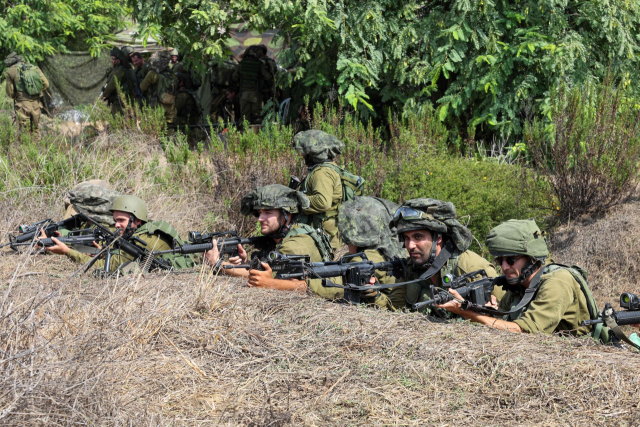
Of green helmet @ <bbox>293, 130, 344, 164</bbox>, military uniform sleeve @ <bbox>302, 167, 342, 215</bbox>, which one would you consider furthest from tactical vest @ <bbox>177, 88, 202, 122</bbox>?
military uniform sleeve @ <bbox>302, 167, 342, 215</bbox>

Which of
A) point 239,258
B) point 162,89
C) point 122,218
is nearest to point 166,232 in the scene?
point 122,218

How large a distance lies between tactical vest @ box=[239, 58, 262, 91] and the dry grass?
31.3 ft

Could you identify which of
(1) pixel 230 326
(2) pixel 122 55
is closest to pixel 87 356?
(1) pixel 230 326

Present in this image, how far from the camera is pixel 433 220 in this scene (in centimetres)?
432

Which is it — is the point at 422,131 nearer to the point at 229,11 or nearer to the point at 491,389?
the point at 229,11

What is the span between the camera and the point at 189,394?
3289 millimetres

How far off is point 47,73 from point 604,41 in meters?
14.1

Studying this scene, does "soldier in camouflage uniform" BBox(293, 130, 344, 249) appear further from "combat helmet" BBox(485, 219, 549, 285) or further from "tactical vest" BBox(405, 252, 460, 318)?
"combat helmet" BBox(485, 219, 549, 285)

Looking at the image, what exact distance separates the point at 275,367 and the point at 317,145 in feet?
11.2

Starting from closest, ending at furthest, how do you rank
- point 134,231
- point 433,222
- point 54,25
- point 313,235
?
point 433,222 → point 313,235 → point 134,231 → point 54,25

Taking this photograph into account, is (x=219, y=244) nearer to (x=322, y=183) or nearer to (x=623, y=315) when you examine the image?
(x=322, y=183)

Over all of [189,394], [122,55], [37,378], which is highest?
[122,55]

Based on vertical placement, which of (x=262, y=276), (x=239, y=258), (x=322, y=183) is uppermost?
(x=322, y=183)

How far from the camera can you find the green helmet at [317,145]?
6633 mm
